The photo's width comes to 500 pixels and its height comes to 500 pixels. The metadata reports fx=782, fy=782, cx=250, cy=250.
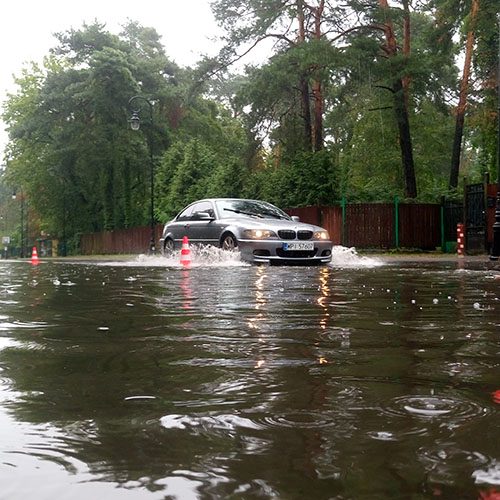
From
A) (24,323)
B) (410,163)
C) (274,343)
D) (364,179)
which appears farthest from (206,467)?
(364,179)

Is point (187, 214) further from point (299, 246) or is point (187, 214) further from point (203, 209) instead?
point (299, 246)

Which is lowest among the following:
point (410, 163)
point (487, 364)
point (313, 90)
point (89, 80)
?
point (487, 364)

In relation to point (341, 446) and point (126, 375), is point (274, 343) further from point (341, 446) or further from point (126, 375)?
point (341, 446)

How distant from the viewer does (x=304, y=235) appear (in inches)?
604

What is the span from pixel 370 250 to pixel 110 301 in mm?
23015

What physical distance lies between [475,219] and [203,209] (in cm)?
1080

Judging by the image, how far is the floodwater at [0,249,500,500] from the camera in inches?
71.1

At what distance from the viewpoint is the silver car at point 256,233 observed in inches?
591

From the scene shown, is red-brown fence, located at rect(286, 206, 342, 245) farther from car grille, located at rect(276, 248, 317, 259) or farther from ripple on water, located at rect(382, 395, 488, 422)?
ripple on water, located at rect(382, 395, 488, 422)

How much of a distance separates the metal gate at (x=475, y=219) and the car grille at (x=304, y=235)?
1023cm

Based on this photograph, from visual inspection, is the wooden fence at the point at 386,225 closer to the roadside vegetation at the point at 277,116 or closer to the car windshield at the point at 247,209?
the roadside vegetation at the point at 277,116

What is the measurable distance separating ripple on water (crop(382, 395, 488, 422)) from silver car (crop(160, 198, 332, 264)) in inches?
482

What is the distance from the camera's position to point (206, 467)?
191cm

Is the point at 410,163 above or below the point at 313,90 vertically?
below
